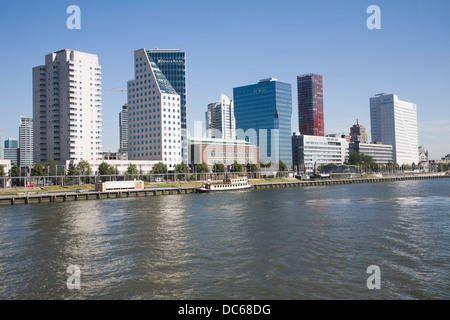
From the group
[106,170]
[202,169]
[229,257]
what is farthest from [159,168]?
[229,257]

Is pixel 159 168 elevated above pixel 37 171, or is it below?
above

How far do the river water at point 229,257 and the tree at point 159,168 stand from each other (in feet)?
379

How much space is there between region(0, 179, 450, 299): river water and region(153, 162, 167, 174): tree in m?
115

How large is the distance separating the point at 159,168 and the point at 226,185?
42.6 metres

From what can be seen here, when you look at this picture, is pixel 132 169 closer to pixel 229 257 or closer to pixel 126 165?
pixel 126 165

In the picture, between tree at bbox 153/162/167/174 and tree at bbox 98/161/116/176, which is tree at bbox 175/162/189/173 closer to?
tree at bbox 153/162/167/174

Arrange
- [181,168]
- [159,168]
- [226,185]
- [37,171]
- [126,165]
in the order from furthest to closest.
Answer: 1. [126,165]
2. [181,168]
3. [159,168]
4. [37,171]
5. [226,185]

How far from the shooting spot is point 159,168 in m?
180

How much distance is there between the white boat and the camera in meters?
147

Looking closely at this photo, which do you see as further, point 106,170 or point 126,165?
point 126,165

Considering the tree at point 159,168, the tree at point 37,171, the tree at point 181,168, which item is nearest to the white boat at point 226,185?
the tree at point 181,168

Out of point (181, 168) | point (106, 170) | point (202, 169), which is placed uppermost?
point (181, 168)

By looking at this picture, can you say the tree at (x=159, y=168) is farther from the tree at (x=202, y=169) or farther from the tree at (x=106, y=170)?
the tree at (x=202, y=169)

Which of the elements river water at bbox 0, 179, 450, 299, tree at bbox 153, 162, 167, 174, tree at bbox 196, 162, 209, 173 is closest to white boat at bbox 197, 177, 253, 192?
tree at bbox 153, 162, 167, 174
